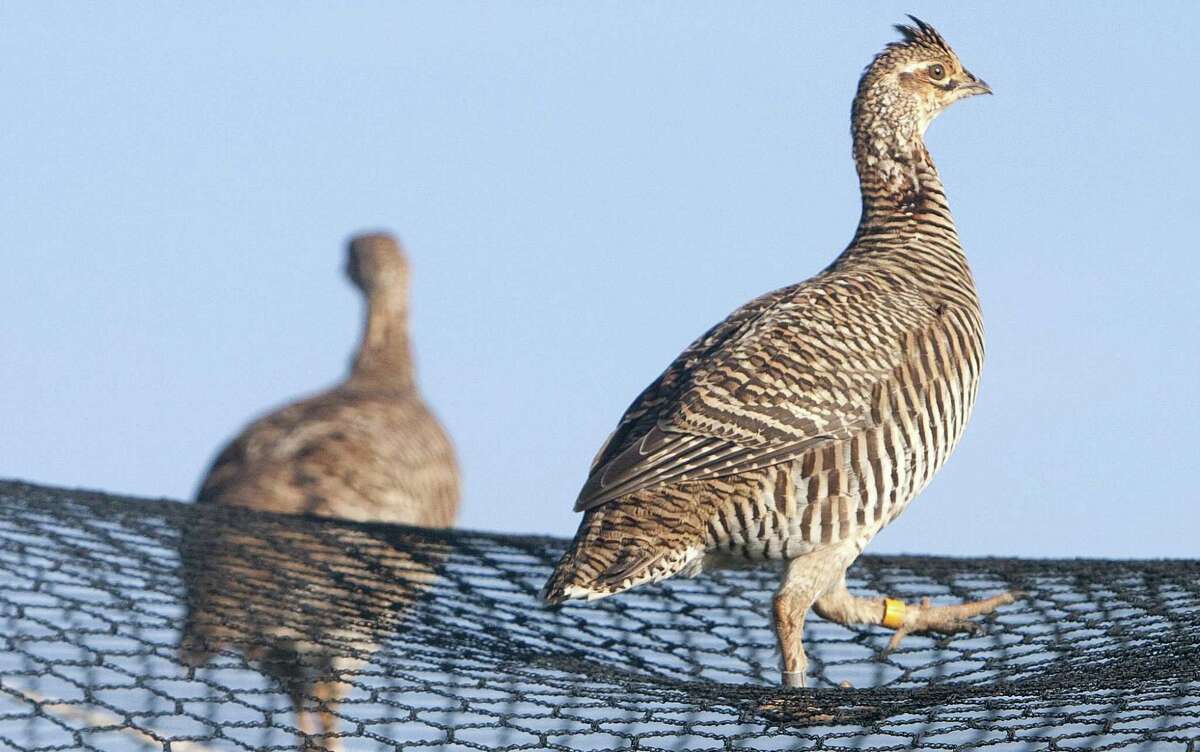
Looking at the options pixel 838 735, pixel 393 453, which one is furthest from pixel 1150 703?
pixel 393 453

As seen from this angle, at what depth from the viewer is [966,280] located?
7.25 meters

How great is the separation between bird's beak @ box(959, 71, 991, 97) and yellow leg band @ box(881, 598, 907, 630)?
2.14m

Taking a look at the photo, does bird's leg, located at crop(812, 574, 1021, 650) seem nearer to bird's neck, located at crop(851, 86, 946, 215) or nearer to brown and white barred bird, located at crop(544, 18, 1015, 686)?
brown and white barred bird, located at crop(544, 18, 1015, 686)

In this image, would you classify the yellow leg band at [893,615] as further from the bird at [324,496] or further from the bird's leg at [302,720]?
the bird's leg at [302,720]

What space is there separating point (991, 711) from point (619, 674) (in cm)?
139

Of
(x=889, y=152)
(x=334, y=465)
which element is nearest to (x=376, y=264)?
(x=334, y=465)

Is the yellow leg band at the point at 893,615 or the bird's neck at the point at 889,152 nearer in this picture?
the yellow leg band at the point at 893,615

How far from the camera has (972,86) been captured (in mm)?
7859

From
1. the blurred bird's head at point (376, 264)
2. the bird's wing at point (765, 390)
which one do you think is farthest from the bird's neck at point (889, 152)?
the blurred bird's head at point (376, 264)

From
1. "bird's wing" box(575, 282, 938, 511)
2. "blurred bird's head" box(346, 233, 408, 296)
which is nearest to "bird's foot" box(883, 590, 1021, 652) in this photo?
"bird's wing" box(575, 282, 938, 511)

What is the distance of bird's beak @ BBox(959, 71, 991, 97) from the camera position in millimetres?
7832

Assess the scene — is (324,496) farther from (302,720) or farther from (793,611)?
(793,611)

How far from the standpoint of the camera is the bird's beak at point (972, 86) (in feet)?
25.7

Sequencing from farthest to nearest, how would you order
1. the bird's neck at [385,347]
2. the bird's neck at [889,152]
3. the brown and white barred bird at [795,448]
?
the bird's neck at [385,347], the bird's neck at [889,152], the brown and white barred bird at [795,448]
